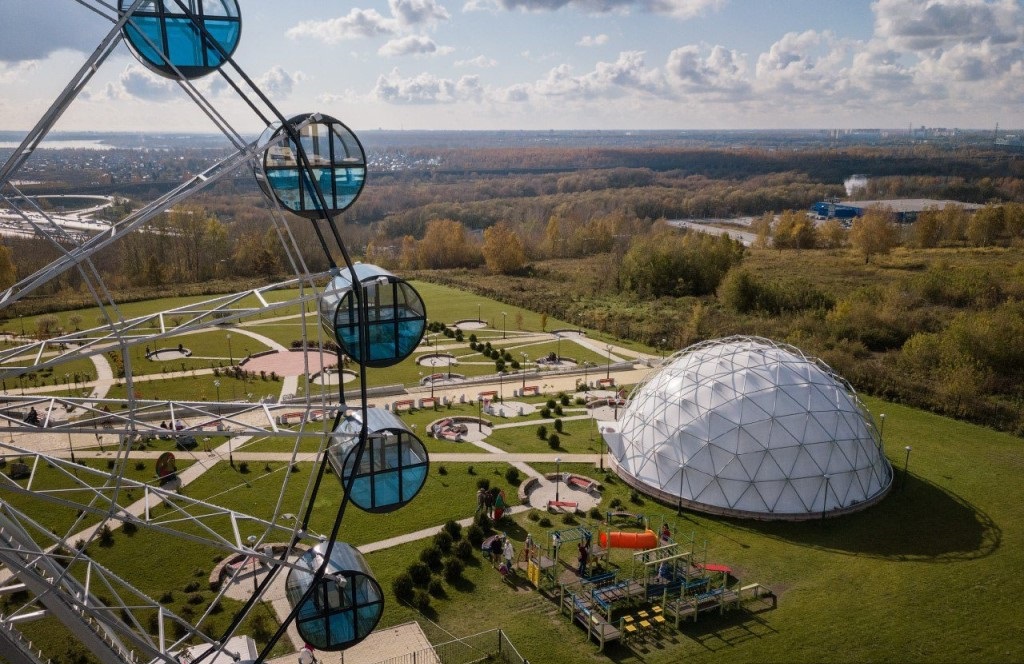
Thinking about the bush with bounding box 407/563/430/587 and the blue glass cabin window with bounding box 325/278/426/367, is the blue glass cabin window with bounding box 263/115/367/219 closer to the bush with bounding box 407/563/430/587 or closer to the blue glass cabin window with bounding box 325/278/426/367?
the blue glass cabin window with bounding box 325/278/426/367

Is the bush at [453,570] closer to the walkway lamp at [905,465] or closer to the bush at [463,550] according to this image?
the bush at [463,550]

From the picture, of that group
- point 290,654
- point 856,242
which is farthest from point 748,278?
point 290,654

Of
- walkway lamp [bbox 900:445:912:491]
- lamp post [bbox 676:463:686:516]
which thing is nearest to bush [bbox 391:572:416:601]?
lamp post [bbox 676:463:686:516]

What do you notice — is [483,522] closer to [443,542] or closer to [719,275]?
[443,542]

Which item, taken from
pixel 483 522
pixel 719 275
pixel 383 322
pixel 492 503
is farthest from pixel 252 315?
pixel 719 275

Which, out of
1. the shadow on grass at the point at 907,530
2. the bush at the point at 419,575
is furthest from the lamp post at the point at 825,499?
the bush at the point at 419,575

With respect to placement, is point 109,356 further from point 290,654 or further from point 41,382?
point 290,654
